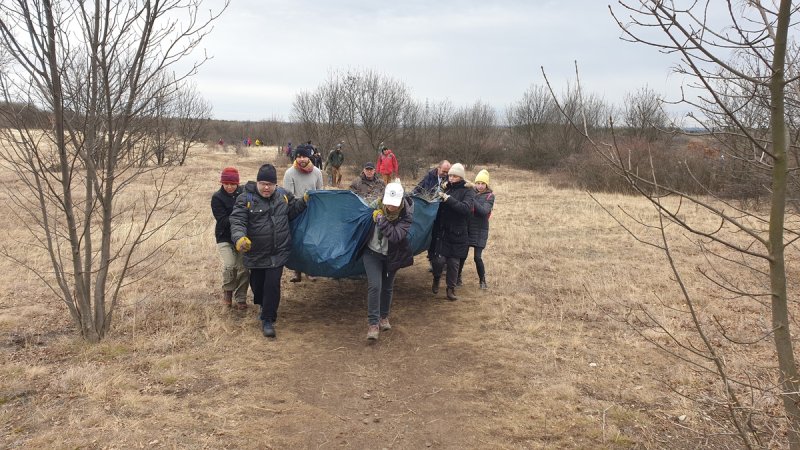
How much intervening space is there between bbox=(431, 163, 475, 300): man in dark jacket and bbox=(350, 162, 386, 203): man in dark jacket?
2.67 ft

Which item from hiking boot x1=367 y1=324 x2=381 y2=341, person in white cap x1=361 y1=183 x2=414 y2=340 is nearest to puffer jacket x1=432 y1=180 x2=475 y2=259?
person in white cap x1=361 y1=183 x2=414 y2=340

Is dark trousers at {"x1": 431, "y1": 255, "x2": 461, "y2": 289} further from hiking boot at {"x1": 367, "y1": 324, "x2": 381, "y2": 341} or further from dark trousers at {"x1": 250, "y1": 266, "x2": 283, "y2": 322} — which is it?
dark trousers at {"x1": 250, "y1": 266, "x2": 283, "y2": 322}

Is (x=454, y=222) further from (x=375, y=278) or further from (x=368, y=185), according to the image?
(x=375, y=278)

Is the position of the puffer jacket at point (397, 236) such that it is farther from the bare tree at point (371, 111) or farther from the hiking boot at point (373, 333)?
the bare tree at point (371, 111)

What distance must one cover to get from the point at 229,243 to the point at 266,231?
2.90ft

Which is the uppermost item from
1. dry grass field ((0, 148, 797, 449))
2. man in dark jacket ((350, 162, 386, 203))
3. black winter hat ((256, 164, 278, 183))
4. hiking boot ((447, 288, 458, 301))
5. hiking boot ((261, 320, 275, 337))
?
black winter hat ((256, 164, 278, 183))

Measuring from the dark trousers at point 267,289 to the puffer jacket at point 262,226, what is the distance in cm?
10

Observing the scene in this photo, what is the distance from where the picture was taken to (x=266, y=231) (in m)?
Answer: 4.89

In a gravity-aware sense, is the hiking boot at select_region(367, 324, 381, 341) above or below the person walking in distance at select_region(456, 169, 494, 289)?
below

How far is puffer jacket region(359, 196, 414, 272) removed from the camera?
4.76 metres

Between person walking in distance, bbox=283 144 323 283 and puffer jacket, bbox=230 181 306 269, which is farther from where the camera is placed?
person walking in distance, bbox=283 144 323 283

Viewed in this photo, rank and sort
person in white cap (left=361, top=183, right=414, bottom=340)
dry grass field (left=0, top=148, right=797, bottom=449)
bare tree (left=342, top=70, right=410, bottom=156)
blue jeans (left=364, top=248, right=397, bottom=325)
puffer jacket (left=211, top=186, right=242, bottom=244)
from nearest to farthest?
1. dry grass field (left=0, top=148, right=797, bottom=449)
2. person in white cap (left=361, top=183, right=414, bottom=340)
3. blue jeans (left=364, top=248, right=397, bottom=325)
4. puffer jacket (left=211, top=186, right=242, bottom=244)
5. bare tree (left=342, top=70, right=410, bottom=156)

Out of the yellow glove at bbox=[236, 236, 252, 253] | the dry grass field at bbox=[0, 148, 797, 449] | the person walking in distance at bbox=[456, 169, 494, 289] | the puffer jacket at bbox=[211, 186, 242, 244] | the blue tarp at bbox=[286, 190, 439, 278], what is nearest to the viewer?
the dry grass field at bbox=[0, 148, 797, 449]

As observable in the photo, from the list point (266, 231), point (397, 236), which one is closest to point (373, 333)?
point (397, 236)
